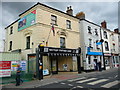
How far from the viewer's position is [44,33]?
541 inches

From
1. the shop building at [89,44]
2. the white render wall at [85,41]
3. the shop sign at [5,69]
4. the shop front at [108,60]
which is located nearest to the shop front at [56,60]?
the white render wall at [85,41]

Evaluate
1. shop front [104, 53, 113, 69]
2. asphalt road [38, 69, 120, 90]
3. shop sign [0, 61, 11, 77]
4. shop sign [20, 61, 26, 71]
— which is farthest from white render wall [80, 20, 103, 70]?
shop sign [0, 61, 11, 77]

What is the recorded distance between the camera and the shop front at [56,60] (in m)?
12.1

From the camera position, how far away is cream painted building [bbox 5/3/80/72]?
13586 millimetres

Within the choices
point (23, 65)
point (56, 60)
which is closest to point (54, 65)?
point (56, 60)

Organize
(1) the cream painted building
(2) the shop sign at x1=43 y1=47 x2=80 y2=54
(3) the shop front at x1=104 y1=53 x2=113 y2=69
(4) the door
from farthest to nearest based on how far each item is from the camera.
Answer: (3) the shop front at x1=104 y1=53 x2=113 y2=69 < (4) the door < (1) the cream painted building < (2) the shop sign at x1=43 y1=47 x2=80 y2=54

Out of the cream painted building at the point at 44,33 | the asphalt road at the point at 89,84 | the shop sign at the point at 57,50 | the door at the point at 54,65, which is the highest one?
the cream painted building at the point at 44,33

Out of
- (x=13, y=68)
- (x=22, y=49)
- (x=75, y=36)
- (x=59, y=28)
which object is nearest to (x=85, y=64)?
(x=75, y=36)

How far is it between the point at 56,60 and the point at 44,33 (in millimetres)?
4396

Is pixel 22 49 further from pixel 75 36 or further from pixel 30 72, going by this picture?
pixel 75 36

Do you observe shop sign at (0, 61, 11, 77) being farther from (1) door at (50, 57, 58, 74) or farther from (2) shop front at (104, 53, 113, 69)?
(2) shop front at (104, 53, 113, 69)

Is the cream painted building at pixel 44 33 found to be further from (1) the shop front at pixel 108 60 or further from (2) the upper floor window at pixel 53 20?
(1) the shop front at pixel 108 60

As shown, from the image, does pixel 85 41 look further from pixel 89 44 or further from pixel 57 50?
pixel 57 50

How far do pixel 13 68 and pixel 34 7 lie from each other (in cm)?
813
